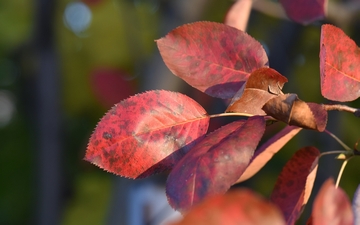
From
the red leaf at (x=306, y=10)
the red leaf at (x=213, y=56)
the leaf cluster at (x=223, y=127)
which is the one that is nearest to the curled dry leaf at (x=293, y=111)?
the leaf cluster at (x=223, y=127)

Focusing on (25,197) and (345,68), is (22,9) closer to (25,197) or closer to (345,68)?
(25,197)

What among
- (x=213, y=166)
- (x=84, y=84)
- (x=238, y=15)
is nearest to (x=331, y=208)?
(x=213, y=166)

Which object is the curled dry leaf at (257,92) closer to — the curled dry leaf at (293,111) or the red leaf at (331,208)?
the curled dry leaf at (293,111)

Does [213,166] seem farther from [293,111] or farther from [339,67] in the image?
[339,67]

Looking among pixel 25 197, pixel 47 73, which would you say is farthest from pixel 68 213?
pixel 47 73

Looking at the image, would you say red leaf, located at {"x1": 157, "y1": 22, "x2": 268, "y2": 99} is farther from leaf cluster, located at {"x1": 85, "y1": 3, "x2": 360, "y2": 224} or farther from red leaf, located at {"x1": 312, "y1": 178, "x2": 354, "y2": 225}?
red leaf, located at {"x1": 312, "y1": 178, "x2": 354, "y2": 225}
